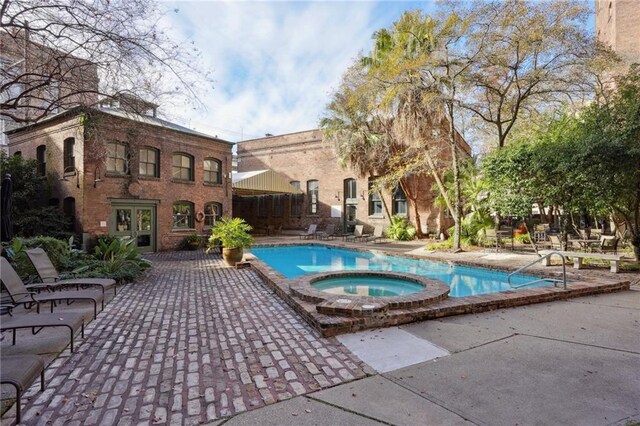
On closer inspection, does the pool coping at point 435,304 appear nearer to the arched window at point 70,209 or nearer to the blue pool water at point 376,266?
the blue pool water at point 376,266

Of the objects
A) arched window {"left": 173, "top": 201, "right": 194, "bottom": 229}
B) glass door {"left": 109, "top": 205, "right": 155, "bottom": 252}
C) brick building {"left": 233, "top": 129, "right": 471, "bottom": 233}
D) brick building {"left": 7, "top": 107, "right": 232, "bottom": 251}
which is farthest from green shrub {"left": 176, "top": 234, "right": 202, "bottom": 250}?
brick building {"left": 233, "top": 129, "right": 471, "bottom": 233}

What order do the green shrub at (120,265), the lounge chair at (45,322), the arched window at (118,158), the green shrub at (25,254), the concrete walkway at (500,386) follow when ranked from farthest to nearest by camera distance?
1. the arched window at (118,158)
2. the green shrub at (120,265)
3. the green shrub at (25,254)
4. the lounge chair at (45,322)
5. the concrete walkway at (500,386)

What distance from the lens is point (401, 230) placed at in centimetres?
1689

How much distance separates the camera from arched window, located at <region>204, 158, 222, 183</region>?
1554 centimetres

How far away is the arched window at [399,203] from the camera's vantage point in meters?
18.2

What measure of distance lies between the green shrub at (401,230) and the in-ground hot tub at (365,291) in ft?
31.9

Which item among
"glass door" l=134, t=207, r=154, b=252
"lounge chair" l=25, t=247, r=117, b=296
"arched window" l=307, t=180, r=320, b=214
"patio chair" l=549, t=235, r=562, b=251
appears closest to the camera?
"lounge chair" l=25, t=247, r=117, b=296

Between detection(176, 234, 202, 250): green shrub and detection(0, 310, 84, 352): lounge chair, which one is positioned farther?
detection(176, 234, 202, 250): green shrub

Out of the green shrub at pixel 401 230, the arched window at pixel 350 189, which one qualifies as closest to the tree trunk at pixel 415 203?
the green shrub at pixel 401 230

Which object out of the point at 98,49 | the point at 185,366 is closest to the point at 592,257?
the point at 185,366

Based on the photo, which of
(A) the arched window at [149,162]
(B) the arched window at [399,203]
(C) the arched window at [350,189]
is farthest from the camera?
(C) the arched window at [350,189]

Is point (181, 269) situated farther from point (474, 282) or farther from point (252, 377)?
point (474, 282)

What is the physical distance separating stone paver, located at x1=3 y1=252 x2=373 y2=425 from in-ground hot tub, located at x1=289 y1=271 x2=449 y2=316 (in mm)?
439

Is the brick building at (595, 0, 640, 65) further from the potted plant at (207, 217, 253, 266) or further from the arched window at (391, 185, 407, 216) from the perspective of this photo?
the potted plant at (207, 217, 253, 266)
